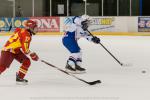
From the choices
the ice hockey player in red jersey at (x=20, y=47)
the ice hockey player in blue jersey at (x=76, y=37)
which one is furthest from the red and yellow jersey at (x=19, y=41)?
the ice hockey player in blue jersey at (x=76, y=37)

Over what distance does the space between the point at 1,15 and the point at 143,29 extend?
6421 millimetres

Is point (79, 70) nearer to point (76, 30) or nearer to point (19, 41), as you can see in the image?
point (76, 30)

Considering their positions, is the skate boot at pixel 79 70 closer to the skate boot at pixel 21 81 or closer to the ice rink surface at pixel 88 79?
the ice rink surface at pixel 88 79

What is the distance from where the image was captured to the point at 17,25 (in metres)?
17.2

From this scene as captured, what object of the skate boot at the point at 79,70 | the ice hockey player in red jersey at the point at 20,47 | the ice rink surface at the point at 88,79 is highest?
the ice hockey player in red jersey at the point at 20,47

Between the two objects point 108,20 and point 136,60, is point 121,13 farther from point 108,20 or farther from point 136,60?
point 136,60

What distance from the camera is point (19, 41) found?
5258 mm

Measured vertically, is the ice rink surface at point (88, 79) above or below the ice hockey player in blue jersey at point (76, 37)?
below

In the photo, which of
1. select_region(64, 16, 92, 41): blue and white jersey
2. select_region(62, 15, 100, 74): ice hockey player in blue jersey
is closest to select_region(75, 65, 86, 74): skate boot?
select_region(62, 15, 100, 74): ice hockey player in blue jersey

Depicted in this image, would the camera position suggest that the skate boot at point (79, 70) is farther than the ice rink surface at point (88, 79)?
Yes

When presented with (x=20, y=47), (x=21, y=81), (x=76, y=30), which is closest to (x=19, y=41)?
(x=20, y=47)

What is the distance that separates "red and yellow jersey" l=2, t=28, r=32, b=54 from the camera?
5.09 m

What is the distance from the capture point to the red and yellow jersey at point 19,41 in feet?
16.7

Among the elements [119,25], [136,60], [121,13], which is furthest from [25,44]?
[121,13]
